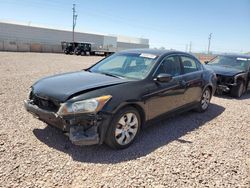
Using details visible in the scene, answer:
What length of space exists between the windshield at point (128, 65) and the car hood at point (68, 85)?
0.33 m

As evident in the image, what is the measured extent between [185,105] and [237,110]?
230 cm

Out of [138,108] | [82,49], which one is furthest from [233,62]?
[82,49]

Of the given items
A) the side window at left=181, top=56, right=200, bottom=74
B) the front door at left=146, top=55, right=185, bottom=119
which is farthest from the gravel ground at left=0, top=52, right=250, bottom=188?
the side window at left=181, top=56, right=200, bottom=74

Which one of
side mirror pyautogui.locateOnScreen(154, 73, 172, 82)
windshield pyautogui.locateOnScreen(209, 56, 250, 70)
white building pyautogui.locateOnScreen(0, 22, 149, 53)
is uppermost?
white building pyautogui.locateOnScreen(0, 22, 149, 53)

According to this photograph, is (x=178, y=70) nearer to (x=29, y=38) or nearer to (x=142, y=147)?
(x=142, y=147)

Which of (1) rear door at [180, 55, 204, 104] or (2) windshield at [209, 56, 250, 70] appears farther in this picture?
(2) windshield at [209, 56, 250, 70]

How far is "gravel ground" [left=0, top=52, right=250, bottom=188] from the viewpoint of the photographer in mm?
2754

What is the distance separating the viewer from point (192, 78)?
4.98m

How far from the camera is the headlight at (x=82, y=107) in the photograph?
3.02 metres

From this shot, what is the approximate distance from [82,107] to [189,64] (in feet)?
10.1

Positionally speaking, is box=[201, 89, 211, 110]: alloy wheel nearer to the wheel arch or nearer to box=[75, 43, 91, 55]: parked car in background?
the wheel arch

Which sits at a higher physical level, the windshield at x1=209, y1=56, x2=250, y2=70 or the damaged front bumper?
the windshield at x1=209, y1=56, x2=250, y2=70

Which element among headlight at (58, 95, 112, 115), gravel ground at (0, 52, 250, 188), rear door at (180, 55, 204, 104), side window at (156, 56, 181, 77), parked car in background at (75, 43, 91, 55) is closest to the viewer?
gravel ground at (0, 52, 250, 188)

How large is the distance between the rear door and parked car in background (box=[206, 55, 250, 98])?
2540mm
